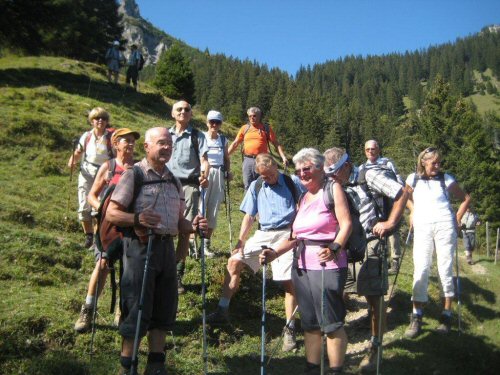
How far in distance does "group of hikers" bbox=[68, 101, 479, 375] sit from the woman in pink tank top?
10 mm

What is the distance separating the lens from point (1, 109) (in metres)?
14.6

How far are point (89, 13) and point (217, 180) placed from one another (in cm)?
3880

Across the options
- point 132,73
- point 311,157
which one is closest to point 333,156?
point 311,157

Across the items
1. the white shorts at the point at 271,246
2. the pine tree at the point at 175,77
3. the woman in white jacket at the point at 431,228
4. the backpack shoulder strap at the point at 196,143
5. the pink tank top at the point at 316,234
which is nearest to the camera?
the pink tank top at the point at 316,234

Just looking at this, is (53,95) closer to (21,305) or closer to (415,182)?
(21,305)

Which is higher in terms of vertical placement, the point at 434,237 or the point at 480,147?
the point at 480,147

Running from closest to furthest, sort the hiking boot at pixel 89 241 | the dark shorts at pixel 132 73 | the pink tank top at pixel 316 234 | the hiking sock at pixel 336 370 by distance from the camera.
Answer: the hiking sock at pixel 336 370, the pink tank top at pixel 316 234, the hiking boot at pixel 89 241, the dark shorts at pixel 132 73

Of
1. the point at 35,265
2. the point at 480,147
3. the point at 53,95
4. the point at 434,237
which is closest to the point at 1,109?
the point at 53,95

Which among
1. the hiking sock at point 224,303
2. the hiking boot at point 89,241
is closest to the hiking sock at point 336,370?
the hiking sock at point 224,303

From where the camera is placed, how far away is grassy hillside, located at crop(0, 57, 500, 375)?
493 centimetres

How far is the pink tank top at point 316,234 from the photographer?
4305 millimetres

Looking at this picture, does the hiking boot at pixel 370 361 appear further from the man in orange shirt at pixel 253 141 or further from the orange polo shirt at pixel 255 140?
the orange polo shirt at pixel 255 140

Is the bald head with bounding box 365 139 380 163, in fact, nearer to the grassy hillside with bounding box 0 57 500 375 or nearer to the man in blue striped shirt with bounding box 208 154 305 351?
the man in blue striped shirt with bounding box 208 154 305 351

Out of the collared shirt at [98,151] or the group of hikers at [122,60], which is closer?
the collared shirt at [98,151]
